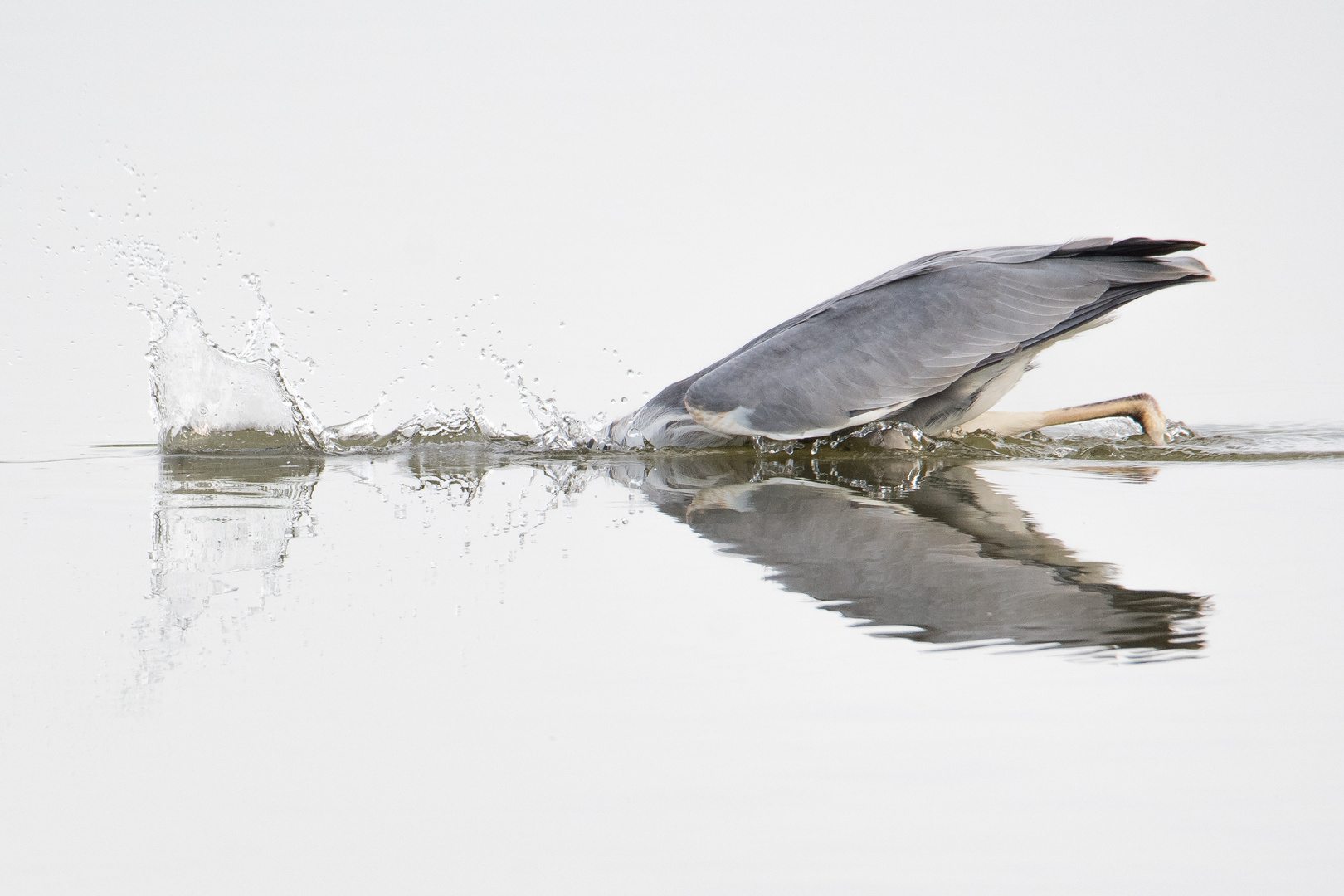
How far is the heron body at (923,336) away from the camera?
532 centimetres

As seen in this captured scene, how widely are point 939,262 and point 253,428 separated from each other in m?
3.86

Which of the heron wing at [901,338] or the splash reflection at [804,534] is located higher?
the heron wing at [901,338]

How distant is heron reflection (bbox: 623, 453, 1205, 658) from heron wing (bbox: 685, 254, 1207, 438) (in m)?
0.42

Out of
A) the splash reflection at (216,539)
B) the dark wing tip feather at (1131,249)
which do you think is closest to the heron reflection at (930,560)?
the dark wing tip feather at (1131,249)

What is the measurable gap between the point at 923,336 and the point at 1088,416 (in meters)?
1.13

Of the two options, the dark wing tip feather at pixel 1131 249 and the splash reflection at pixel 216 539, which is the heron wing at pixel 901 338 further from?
the splash reflection at pixel 216 539

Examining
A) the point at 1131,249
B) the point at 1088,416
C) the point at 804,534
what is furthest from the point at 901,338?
the point at 804,534

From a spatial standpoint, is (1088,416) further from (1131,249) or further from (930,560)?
(930,560)

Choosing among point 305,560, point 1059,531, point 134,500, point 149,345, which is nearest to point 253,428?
point 149,345

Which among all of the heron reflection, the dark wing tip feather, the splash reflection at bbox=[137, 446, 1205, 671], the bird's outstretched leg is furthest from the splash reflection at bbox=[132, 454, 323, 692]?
the dark wing tip feather

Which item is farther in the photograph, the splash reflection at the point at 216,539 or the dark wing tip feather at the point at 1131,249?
the dark wing tip feather at the point at 1131,249

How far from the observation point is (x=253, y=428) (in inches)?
256

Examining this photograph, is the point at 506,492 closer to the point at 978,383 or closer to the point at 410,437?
the point at 410,437

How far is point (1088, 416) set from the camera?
19.5 ft
